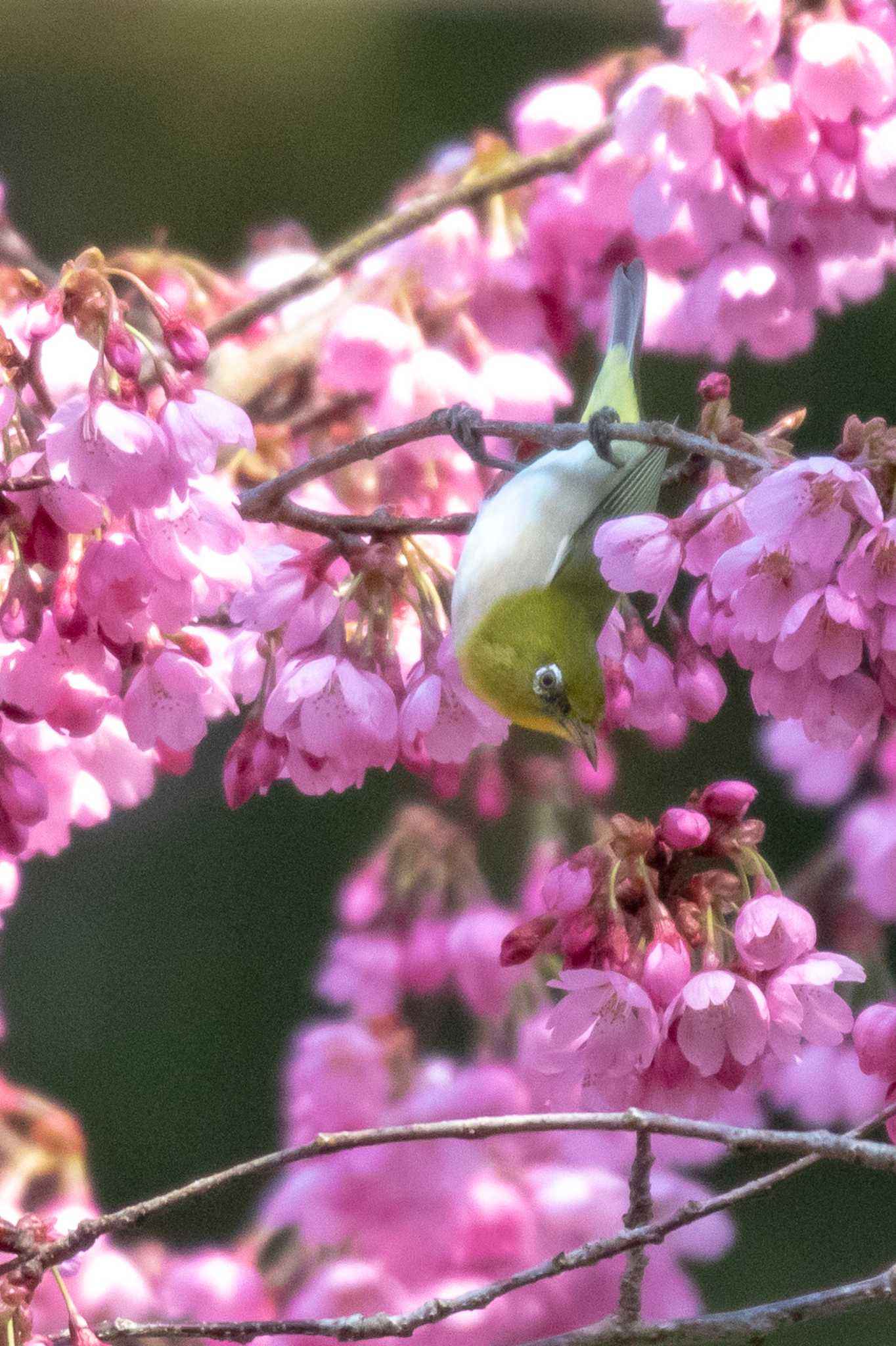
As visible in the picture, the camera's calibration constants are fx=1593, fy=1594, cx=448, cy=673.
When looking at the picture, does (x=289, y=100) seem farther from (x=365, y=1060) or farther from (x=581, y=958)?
(x=581, y=958)

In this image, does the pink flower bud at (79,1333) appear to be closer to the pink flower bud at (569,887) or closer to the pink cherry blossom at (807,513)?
the pink flower bud at (569,887)

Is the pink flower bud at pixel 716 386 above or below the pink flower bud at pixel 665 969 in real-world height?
above

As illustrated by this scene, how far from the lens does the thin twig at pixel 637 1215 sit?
57 cm

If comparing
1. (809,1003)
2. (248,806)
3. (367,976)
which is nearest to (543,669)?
(809,1003)

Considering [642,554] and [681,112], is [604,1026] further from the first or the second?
[681,112]

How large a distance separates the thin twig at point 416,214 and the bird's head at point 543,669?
32 centimetres

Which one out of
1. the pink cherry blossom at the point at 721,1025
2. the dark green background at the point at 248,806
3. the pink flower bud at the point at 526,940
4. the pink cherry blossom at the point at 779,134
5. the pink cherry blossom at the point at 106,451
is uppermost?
the dark green background at the point at 248,806

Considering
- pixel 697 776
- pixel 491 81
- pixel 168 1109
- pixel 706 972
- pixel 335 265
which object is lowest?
pixel 706 972

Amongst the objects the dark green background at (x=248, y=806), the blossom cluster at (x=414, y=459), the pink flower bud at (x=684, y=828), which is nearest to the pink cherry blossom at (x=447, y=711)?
the blossom cluster at (x=414, y=459)

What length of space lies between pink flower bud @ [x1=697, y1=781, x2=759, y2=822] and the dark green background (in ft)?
3.42

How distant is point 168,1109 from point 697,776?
3.09 feet

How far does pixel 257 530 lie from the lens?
0.98m

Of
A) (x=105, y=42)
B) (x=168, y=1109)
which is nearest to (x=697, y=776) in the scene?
(x=168, y=1109)

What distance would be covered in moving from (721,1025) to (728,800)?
89 millimetres
